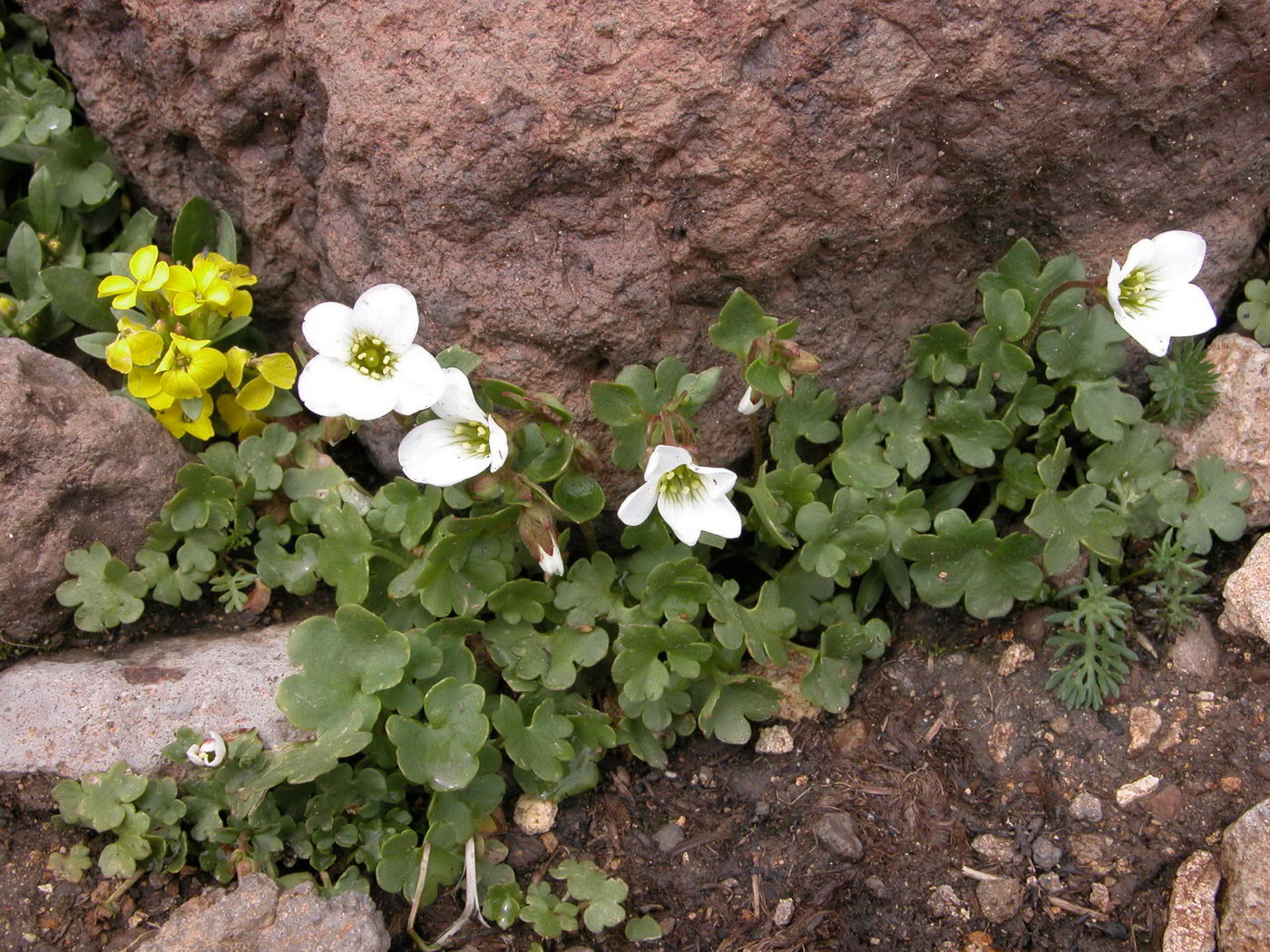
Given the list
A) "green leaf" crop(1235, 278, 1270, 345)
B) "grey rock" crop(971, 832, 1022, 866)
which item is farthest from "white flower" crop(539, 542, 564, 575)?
"green leaf" crop(1235, 278, 1270, 345)

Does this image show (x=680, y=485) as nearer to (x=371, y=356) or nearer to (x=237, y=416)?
(x=371, y=356)

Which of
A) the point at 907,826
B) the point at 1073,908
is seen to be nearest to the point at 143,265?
the point at 907,826

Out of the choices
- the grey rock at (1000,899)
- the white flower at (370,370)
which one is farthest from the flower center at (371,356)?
the grey rock at (1000,899)

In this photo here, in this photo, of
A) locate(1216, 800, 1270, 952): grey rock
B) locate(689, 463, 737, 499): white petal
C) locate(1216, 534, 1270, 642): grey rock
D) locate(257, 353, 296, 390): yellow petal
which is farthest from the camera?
locate(257, 353, 296, 390): yellow petal

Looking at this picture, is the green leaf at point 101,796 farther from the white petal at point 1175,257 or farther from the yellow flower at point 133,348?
the white petal at point 1175,257

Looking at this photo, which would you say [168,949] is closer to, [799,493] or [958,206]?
[799,493]

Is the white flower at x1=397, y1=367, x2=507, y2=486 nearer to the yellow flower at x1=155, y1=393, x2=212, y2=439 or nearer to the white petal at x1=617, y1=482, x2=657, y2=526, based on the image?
the white petal at x1=617, y1=482, x2=657, y2=526
